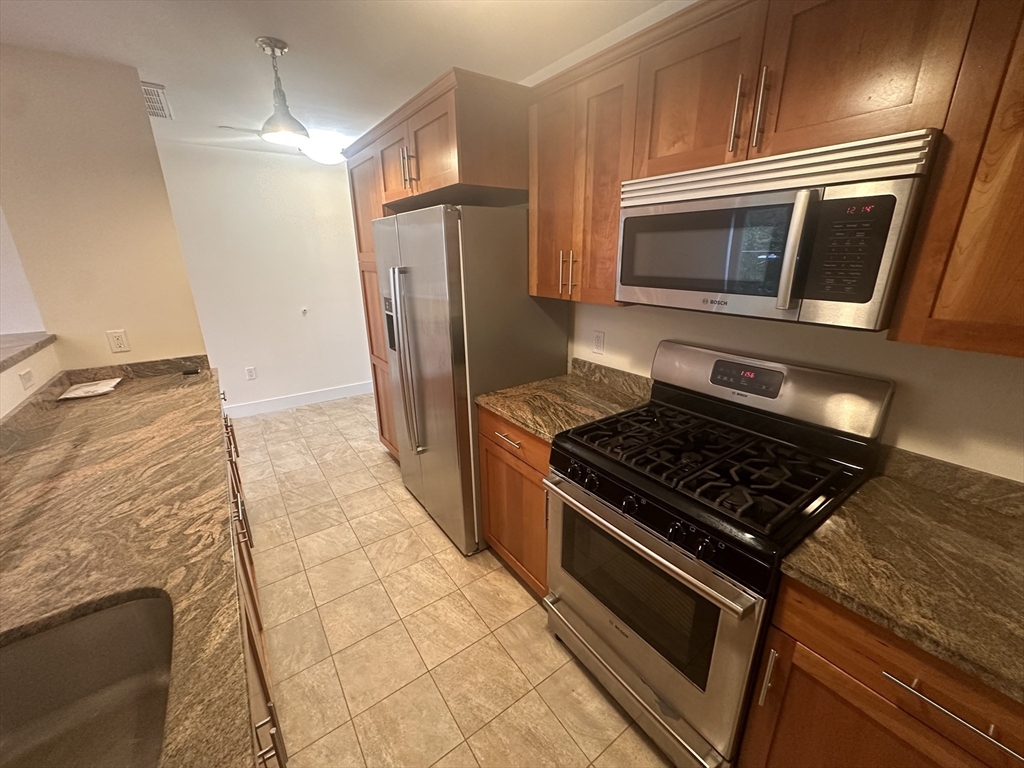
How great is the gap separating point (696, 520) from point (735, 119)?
1.09 meters

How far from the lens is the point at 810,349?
1392 millimetres

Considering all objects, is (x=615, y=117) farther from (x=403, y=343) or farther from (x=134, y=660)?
(x=134, y=660)

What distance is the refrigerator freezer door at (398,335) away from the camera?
216cm

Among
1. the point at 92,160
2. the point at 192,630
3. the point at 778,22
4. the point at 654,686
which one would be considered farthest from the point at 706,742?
the point at 92,160

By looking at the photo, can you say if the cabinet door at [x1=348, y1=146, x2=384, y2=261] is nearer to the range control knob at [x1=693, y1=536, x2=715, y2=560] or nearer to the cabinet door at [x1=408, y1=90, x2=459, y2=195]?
the cabinet door at [x1=408, y1=90, x2=459, y2=195]

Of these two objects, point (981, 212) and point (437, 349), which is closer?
point (981, 212)

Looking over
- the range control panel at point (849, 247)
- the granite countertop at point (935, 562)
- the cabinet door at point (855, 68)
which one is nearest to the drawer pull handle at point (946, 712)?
the granite countertop at point (935, 562)

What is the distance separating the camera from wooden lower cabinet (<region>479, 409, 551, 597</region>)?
1778 mm

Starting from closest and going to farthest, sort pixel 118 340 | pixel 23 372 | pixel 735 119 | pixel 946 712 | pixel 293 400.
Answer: pixel 946 712
pixel 735 119
pixel 23 372
pixel 118 340
pixel 293 400

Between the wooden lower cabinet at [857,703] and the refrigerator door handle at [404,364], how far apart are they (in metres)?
1.83

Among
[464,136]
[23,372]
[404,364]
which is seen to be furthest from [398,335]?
[23,372]

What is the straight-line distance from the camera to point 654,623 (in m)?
1.28

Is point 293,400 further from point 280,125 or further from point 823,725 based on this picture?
point 823,725

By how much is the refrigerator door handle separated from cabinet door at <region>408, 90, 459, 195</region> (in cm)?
45
